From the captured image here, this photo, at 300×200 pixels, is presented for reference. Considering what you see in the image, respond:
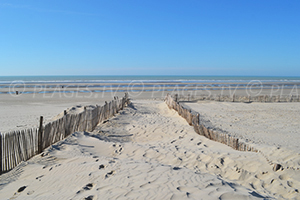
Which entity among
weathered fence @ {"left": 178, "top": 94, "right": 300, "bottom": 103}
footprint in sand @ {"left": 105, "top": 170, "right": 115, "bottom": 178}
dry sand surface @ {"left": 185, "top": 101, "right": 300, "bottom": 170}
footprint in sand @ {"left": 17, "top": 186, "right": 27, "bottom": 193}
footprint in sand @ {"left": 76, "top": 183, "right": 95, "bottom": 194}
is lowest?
dry sand surface @ {"left": 185, "top": 101, "right": 300, "bottom": 170}

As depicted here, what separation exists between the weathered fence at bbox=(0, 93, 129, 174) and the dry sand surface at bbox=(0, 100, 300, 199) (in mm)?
204

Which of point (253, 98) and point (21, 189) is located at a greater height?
point (21, 189)

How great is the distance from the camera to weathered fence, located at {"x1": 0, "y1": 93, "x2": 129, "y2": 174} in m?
4.66

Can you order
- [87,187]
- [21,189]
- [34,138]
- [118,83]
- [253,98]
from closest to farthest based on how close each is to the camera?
[87,187], [21,189], [34,138], [253,98], [118,83]

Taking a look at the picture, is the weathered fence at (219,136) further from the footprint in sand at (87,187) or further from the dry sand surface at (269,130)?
the footprint in sand at (87,187)

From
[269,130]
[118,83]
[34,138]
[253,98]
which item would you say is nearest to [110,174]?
[34,138]

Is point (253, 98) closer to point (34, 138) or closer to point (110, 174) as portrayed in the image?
point (34, 138)

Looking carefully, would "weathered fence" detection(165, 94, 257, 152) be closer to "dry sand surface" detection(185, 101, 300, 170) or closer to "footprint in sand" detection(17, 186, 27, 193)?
"dry sand surface" detection(185, 101, 300, 170)

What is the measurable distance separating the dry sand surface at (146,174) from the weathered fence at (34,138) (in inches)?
8.0

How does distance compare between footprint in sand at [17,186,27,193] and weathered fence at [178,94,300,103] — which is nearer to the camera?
footprint in sand at [17,186,27,193]

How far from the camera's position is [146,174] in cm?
386

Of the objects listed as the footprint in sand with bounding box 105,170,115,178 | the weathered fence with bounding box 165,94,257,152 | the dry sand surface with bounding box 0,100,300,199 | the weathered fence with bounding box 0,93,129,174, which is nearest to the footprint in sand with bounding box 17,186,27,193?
the dry sand surface with bounding box 0,100,300,199

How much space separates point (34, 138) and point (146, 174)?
3044 millimetres

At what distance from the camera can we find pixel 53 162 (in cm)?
498
